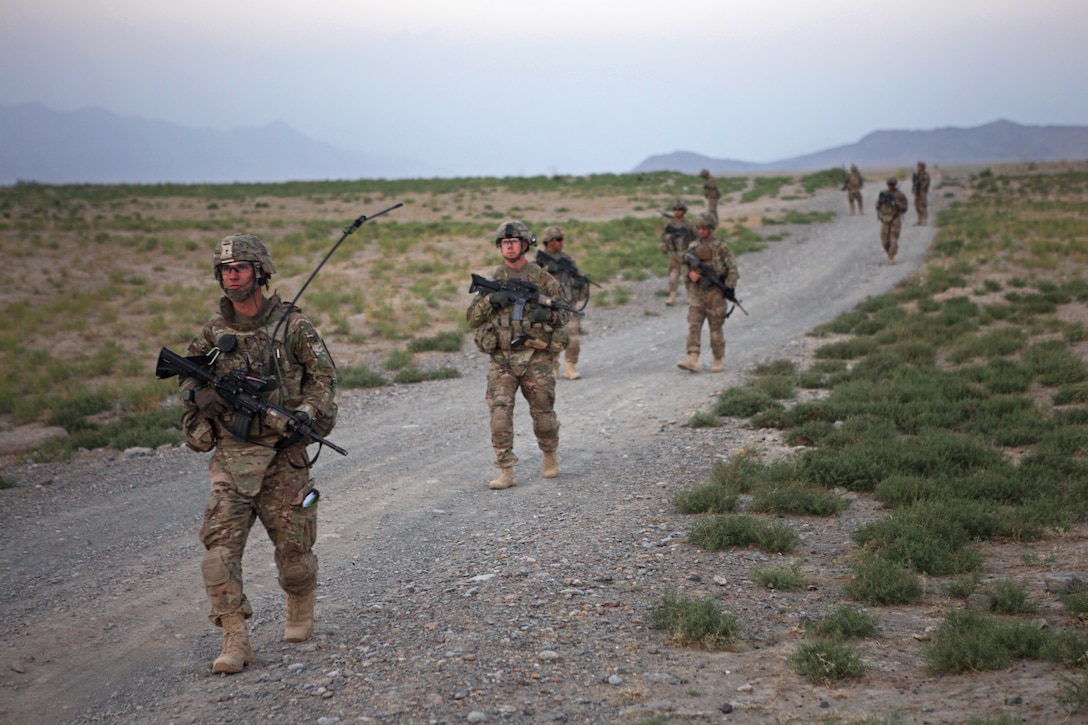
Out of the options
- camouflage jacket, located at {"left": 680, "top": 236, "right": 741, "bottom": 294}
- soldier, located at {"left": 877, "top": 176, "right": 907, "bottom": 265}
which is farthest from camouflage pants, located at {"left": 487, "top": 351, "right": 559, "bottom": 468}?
soldier, located at {"left": 877, "top": 176, "right": 907, "bottom": 265}

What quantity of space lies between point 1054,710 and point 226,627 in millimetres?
3831

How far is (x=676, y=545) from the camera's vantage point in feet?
19.6

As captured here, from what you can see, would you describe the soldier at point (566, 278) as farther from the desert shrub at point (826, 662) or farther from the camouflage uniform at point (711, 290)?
the desert shrub at point (826, 662)

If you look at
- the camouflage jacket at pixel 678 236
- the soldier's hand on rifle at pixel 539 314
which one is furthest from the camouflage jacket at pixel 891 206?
the soldier's hand on rifle at pixel 539 314

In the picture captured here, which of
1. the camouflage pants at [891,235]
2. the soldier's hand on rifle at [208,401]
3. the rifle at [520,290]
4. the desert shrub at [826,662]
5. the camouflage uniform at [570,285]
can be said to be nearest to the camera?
the desert shrub at [826,662]

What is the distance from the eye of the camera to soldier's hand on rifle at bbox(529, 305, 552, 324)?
7.24 meters

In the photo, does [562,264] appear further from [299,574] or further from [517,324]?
[299,574]

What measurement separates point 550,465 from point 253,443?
3.83m

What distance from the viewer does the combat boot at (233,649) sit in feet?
14.1

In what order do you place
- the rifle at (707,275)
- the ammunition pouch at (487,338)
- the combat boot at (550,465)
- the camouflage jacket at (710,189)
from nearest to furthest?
1. the ammunition pouch at (487,338)
2. the combat boot at (550,465)
3. the rifle at (707,275)
4. the camouflage jacket at (710,189)

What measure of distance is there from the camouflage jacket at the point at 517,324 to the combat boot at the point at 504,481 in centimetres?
105

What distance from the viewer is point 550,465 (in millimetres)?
7918

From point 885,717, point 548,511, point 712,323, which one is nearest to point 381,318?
point 712,323

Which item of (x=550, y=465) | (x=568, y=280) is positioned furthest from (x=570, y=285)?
(x=550, y=465)
